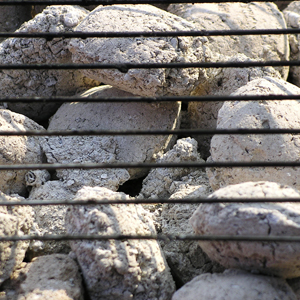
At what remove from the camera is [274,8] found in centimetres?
322

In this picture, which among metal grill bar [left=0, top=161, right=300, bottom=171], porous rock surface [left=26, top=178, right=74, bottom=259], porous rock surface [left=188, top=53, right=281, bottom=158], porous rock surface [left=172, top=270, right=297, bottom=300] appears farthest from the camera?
porous rock surface [left=188, top=53, right=281, bottom=158]

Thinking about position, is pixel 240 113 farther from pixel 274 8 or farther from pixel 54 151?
pixel 274 8

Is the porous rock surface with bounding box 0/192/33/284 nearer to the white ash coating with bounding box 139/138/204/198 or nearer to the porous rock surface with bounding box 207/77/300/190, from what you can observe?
the white ash coating with bounding box 139/138/204/198

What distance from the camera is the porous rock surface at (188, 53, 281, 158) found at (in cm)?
259

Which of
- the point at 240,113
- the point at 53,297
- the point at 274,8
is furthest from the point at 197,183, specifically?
the point at 274,8

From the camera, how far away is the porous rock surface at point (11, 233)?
1.62 m

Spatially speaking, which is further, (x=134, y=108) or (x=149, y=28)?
(x=134, y=108)

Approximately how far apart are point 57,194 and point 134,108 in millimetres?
771

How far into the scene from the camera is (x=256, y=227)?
143cm

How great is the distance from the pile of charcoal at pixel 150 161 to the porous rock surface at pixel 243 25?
1 centimetres

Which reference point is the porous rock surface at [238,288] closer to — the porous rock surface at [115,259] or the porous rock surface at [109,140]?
the porous rock surface at [115,259]

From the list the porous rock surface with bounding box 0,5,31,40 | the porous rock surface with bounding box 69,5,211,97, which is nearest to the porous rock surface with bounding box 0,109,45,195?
the porous rock surface with bounding box 69,5,211,97

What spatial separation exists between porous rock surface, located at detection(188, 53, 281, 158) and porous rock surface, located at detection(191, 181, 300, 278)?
1226 mm

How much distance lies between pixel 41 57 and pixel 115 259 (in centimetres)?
174
